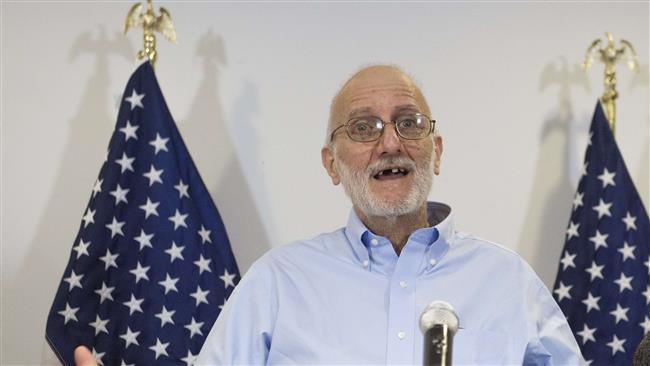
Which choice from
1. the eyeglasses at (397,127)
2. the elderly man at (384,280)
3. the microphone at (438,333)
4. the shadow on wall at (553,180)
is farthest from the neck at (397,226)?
the shadow on wall at (553,180)

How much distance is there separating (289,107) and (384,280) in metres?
1.33

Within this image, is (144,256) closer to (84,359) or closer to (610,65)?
(84,359)

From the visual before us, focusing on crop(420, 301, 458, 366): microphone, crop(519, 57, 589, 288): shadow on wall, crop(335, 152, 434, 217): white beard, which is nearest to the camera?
crop(420, 301, 458, 366): microphone

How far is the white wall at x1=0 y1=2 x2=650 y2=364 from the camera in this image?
3420 mm

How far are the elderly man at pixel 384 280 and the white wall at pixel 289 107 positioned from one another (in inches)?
37.0

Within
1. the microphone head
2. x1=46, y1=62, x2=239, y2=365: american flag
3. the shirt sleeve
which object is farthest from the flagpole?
the microphone head

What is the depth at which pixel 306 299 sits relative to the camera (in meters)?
2.37

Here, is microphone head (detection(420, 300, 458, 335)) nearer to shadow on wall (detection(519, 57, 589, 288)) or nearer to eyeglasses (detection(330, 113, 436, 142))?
eyeglasses (detection(330, 113, 436, 142))

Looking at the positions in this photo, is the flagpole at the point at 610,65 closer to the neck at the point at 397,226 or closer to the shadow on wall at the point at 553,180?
the shadow on wall at the point at 553,180

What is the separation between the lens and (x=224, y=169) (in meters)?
3.54

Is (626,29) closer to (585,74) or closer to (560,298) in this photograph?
(585,74)

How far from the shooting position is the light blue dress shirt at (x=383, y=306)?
2.25 metres

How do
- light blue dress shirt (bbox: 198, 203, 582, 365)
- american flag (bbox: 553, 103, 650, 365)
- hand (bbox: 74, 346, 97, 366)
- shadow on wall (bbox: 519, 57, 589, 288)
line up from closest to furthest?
hand (bbox: 74, 346, 97, 366)
light blue dress shirt (bbox: 198, 203, 582, 365)
american flag (bbox: 553, 103, 650, 365)
shadow on wall (bbox: 519, 57, 589, 288)

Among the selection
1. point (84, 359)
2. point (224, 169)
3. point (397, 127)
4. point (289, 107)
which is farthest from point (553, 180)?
point (84, 359)
